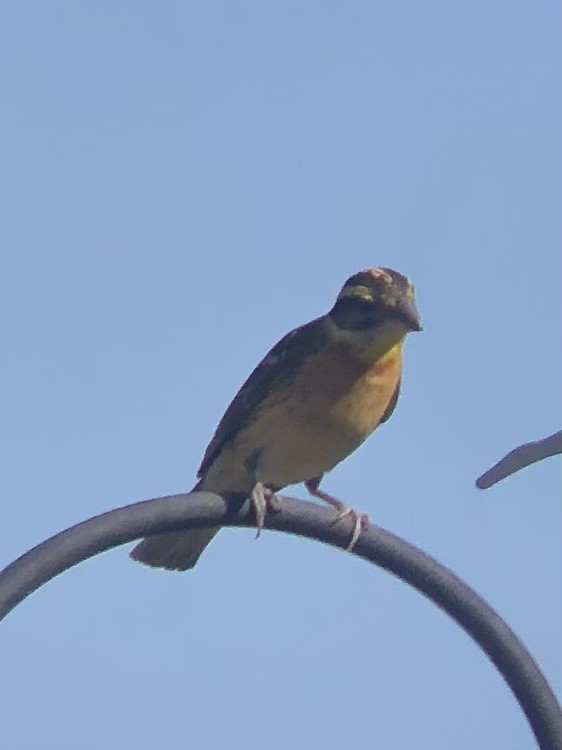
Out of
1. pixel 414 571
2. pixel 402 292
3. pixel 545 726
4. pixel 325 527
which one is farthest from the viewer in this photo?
pixel 402 292

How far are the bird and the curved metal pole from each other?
2094mm

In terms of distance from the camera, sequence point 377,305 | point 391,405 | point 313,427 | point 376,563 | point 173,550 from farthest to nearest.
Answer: point 391,405 → point 173,550 → point 313,427 → point 377,305 → point 376,563

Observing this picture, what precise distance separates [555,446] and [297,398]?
2.86 m

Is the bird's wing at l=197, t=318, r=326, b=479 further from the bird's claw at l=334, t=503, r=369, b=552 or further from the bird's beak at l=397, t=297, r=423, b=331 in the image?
the bird's claw at l=334, t=503, r=369, b=552

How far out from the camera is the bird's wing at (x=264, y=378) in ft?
26.6

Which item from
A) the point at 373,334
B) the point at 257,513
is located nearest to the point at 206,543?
the point at 373,334

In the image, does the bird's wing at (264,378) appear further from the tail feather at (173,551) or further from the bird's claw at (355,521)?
the bird's claw at (355,521)

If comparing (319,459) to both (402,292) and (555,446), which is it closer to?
(402,292)

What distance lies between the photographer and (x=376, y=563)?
556 centimetres

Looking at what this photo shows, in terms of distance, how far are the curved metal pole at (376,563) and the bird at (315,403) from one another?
82.5 inches

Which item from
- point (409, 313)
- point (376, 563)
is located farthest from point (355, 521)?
point (409, 313)

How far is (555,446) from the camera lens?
5176 millimetres

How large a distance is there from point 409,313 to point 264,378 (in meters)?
1.05

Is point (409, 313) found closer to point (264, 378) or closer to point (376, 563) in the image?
point (264, 378)
